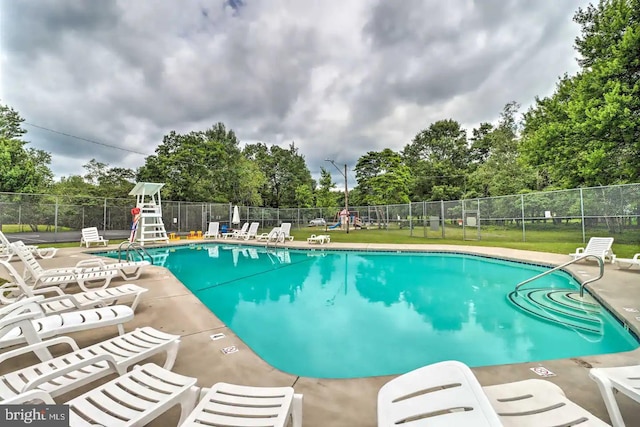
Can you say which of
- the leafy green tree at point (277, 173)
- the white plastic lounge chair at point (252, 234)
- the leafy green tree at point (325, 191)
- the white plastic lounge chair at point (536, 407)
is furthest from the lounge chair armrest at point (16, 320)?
the leafy green tree at point (277, 173)

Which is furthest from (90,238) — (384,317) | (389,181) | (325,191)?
(325,191)

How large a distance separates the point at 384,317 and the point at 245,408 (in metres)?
3.78

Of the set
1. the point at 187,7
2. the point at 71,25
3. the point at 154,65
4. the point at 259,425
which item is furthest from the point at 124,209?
the point at 259,425

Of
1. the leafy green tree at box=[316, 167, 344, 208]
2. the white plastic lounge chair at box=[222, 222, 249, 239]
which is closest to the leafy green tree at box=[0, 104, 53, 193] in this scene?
the white plastic lounge chair at box=[222, 222, 249, 239]

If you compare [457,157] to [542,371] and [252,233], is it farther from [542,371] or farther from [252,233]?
[542,371]

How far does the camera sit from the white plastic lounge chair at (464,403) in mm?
969

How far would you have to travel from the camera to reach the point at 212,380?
215 cm

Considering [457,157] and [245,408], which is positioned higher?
[457,157]

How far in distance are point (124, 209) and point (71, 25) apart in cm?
1105

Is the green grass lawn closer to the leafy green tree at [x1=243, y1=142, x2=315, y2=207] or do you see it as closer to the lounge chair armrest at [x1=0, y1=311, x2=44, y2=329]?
the lounge chair armrest at [x1=0, y1=311, x2=44, y2=329]

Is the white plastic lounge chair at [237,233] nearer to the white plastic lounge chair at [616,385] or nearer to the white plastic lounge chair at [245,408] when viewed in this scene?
the white plastic lounge chair at [245,408]

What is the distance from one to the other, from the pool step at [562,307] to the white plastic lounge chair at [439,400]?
4.35 m

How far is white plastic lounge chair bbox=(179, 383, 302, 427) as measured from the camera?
4.14ft

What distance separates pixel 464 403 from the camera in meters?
0.98
